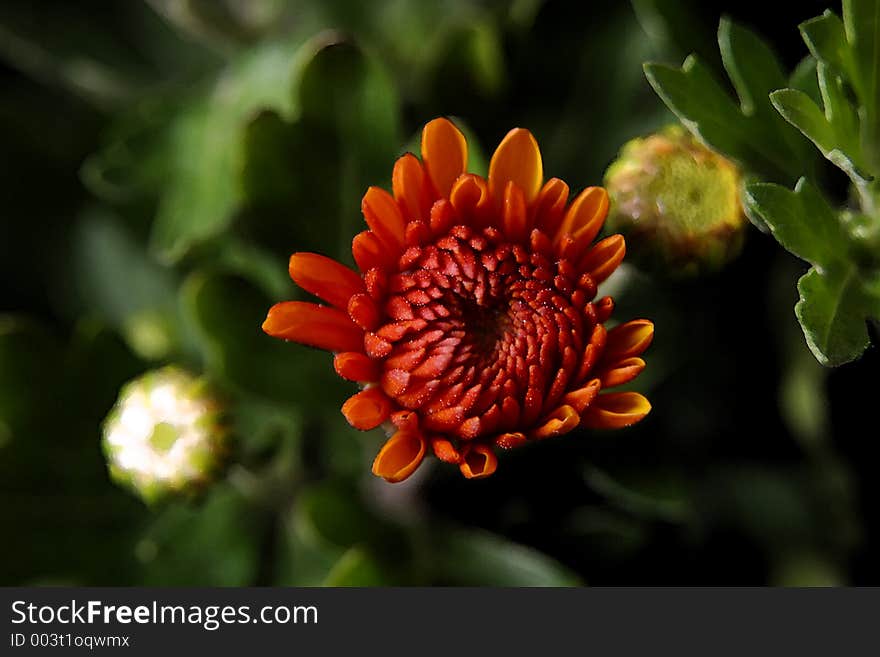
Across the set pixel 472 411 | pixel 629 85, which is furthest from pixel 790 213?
pixel 629 85

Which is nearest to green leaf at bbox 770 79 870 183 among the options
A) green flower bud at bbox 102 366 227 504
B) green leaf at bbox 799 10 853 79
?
green leaf at bbox 799 10 853 79

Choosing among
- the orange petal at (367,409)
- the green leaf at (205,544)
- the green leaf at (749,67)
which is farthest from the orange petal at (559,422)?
the green leaf at (205,544)

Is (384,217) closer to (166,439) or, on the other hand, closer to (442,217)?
(442,217)

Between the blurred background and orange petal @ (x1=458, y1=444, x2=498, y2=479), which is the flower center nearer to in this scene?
orange petal @ (x1=458, y1=444, x2=498, y2=479)

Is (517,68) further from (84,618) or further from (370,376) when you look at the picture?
(84,618)

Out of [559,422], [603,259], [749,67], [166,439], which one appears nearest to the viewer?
[559,422]

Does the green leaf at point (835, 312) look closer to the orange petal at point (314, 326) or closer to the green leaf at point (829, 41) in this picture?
the green leaf at point (829, 41)

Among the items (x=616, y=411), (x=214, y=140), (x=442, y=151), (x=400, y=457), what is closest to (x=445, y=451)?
(x=400, y=457)
